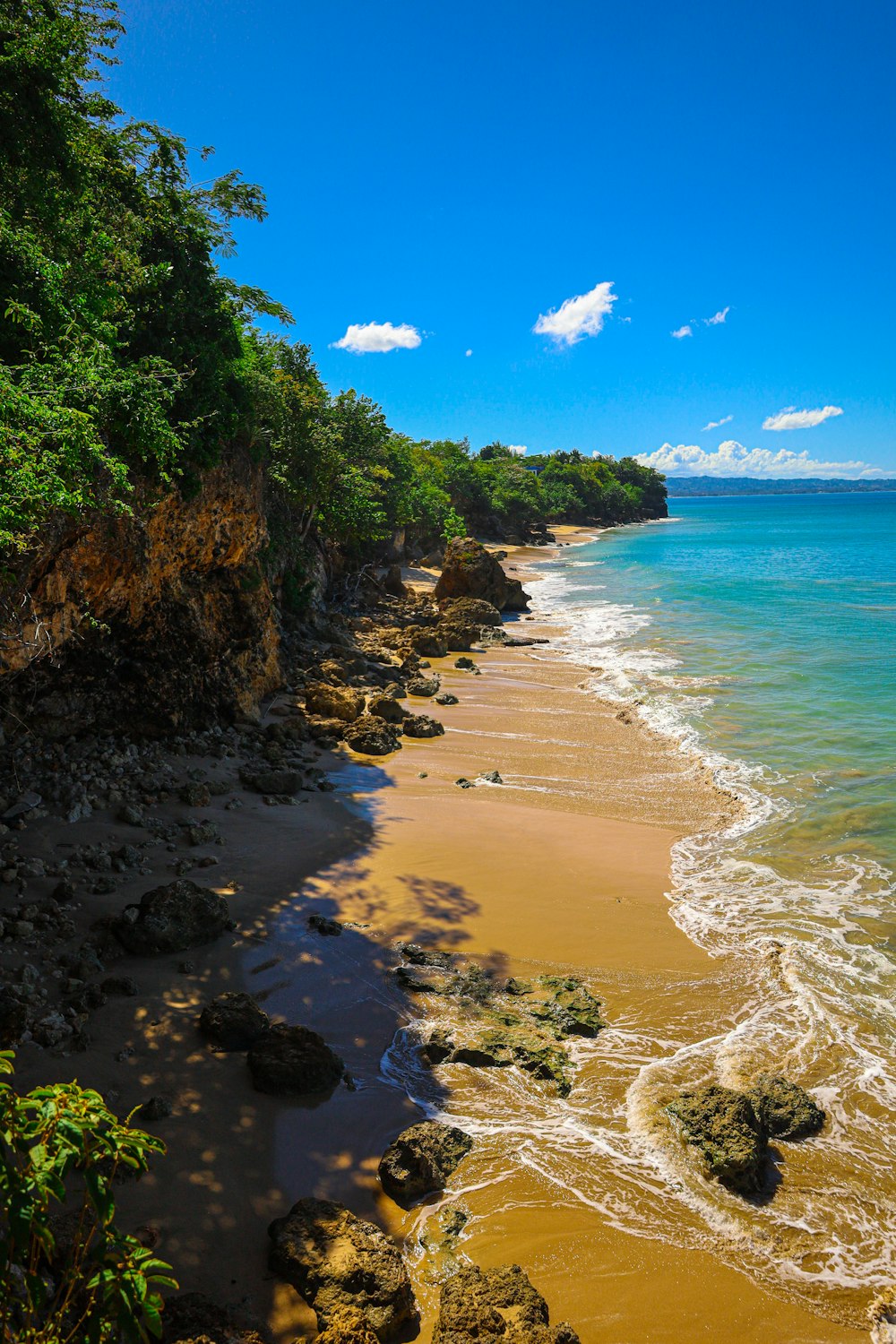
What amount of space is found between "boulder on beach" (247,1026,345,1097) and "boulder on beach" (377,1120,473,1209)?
2.52 ft

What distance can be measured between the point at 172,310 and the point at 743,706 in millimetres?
14224

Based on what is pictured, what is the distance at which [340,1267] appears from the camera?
428cm

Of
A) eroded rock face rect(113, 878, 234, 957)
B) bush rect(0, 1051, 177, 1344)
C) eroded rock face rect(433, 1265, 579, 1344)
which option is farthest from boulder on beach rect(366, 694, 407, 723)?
bush rect(0, 1051, 177, 1344)

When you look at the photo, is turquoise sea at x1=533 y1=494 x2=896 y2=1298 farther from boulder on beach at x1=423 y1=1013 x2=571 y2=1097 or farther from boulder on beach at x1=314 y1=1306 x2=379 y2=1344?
boulder on beach at x1=314 y1=1306 x2=379 y2=1344

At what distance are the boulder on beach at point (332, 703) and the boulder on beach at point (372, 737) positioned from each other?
0.32 meters

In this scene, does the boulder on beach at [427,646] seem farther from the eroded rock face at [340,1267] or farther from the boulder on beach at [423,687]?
the eroded rock face at [340,1267]

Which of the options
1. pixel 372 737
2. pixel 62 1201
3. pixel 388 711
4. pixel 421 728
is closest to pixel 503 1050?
pixel 62 1201

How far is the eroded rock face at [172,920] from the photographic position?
6898mm

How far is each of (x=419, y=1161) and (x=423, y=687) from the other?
1356 cm

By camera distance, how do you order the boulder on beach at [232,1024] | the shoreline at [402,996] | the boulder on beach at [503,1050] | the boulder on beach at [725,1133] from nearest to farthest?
the shoreline at [402,996], the boulder on beach at [725,1133], the boulder on beach at [232,1024], the boulder on beach at [503,1050]

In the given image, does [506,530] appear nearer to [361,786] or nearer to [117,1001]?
[361,786]

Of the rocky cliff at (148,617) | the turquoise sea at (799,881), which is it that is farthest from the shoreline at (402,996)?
the rocky cliff at (148,617)

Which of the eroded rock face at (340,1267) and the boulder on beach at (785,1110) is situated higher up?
the eroded rock face at (340,1267)

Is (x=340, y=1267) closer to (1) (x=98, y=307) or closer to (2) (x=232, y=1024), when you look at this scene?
(2) (x=232, y=1024)
